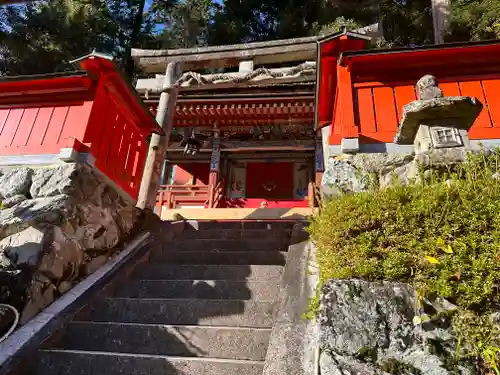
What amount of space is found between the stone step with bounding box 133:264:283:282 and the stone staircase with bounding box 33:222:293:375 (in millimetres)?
12

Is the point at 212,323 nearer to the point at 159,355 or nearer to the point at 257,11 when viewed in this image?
the point at 159,355

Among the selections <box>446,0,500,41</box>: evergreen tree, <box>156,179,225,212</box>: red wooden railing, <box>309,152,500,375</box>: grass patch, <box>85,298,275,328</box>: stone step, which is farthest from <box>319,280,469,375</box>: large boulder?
<box>446,0,500,41</box>: evergreen tree

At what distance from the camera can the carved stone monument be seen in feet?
11.9

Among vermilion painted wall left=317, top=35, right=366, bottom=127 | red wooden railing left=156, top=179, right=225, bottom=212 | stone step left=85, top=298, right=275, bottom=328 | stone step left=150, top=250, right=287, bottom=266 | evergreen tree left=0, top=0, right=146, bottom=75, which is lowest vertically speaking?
stone step left=85, top=298, right=275, bottom=328

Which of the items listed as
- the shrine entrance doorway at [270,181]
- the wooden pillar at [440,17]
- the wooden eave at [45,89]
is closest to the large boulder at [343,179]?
the wooden eave at [45,89]

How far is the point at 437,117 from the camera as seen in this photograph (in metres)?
3.83

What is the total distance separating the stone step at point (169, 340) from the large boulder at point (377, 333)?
34.2 inches

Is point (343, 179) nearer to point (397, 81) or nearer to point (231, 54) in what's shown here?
point (397, 81)

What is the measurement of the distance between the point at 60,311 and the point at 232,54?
25.5ft

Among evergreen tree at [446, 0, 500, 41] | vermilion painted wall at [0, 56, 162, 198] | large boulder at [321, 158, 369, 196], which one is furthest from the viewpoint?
evergreen tree at [446, 0, 500, 41]

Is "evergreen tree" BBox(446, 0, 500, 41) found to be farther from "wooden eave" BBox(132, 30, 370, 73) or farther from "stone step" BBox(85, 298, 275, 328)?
"stone step" BBox(85, 298, 275, 328)

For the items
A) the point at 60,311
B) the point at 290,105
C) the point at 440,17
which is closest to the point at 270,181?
the point at 290,105

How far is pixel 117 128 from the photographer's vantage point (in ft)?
19.6

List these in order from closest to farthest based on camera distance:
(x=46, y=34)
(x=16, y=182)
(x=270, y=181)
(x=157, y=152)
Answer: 1. (x=16, y=182)
2. (x=157, y=152)
3. (x=270, y=181)
4. (x=46, y=34)
